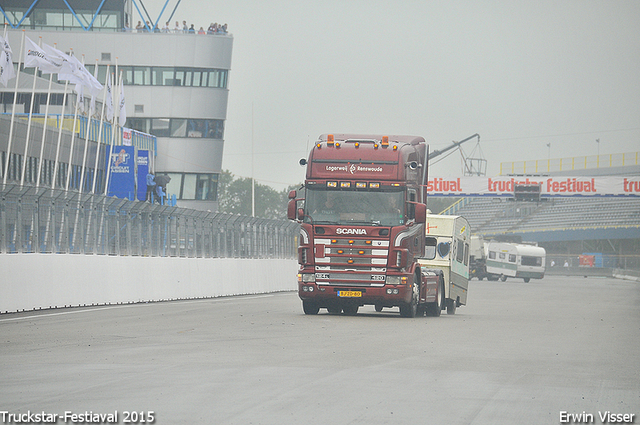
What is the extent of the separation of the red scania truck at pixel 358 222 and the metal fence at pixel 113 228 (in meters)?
5.78

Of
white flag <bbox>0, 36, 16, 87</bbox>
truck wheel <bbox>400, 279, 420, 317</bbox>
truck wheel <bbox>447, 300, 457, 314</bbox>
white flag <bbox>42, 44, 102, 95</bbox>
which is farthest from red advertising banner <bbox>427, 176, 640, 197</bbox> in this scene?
truck wheel <bbox>400, 279, 420, 317</bbox>

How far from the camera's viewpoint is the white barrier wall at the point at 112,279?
20906 mm

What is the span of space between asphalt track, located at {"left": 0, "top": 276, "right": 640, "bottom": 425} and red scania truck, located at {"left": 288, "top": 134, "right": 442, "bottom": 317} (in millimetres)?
1161

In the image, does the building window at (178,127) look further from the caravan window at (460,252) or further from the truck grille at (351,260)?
the truck grille at (351,260)

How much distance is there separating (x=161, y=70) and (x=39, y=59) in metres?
32.5

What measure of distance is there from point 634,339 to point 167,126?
59913 mm

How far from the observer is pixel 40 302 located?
21.6 m

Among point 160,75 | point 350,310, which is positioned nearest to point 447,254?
point 350,310

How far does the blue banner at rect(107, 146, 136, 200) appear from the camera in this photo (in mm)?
62969

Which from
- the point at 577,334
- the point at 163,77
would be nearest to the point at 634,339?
the point at 577,334

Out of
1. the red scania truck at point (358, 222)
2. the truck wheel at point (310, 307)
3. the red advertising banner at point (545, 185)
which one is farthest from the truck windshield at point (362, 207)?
the red advertising banner at point (545, 185)

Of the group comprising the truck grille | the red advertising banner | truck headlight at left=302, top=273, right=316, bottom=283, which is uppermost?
the red advertising banner

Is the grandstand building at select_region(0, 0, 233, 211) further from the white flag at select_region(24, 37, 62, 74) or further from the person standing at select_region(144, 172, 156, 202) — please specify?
the white flag at select_region(24, 37, 62, 74)

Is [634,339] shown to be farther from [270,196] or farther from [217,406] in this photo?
[270,196]
